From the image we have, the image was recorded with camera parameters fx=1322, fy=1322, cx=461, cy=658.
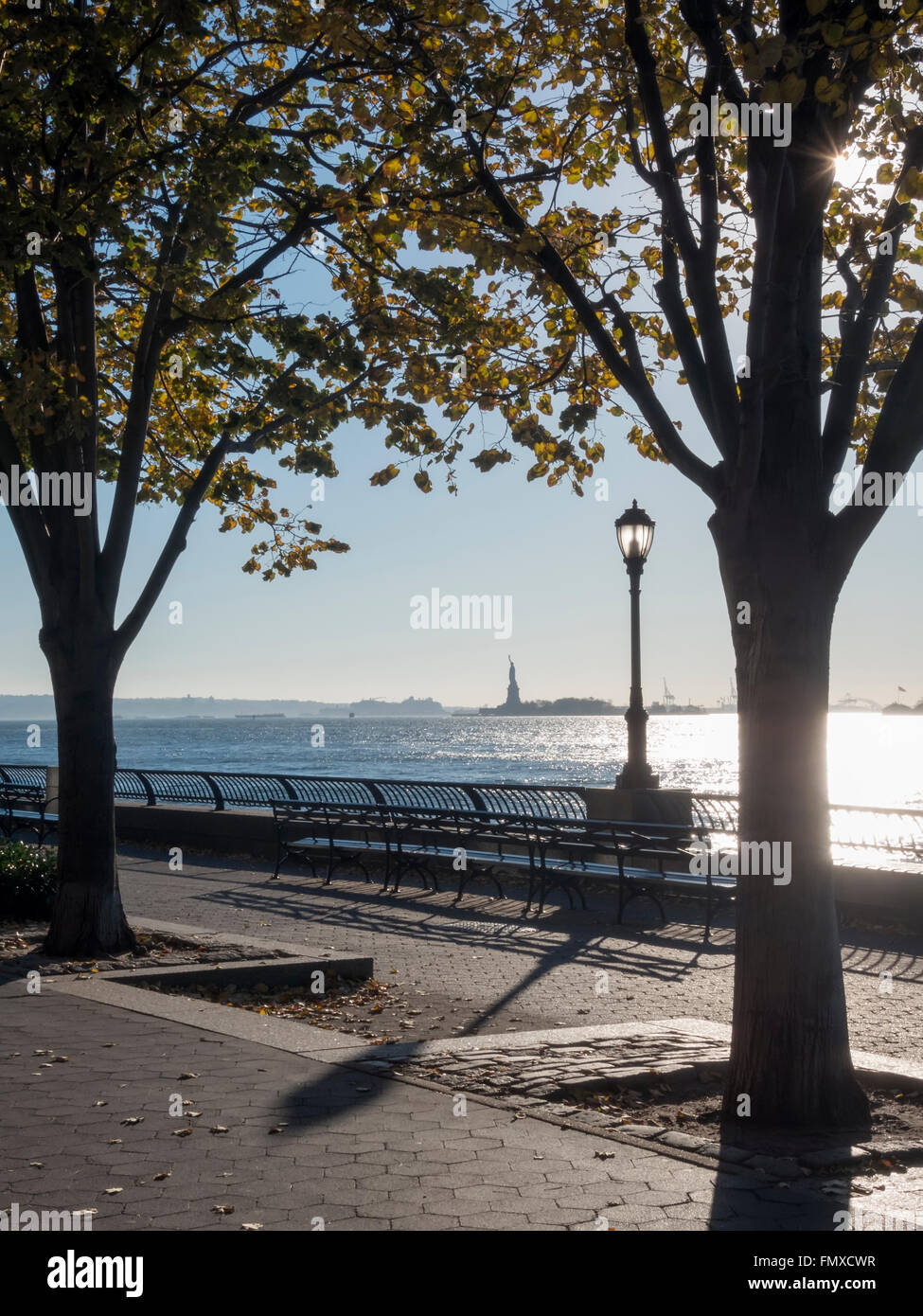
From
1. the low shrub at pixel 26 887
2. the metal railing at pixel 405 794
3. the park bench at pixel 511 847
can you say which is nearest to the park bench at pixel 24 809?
the metal railing at pixel 405 794

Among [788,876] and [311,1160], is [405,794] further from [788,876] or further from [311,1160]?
[311,1160]

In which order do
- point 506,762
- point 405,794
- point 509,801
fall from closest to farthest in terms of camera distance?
point 509,801 → point 405,794 → point 506,762

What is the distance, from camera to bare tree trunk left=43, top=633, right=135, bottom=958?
10.1 m

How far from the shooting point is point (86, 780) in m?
10.3

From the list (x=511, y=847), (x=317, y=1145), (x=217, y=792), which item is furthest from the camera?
(x=217, y=792)

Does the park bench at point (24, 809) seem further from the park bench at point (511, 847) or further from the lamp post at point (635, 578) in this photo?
the lamp post at point (635, 578)

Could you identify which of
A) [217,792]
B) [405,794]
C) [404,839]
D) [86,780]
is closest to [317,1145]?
[86,780]

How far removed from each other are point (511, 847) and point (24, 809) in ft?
36.2

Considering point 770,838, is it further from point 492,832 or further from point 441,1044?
point 492,832

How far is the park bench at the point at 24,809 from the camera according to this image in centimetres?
2133

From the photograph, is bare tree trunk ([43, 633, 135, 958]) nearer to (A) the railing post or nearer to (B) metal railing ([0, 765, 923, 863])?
(B) metal railing ([0, 765, 923, 863])

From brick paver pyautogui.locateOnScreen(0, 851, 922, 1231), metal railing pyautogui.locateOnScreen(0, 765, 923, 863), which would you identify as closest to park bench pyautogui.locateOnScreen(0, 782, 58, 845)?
metal railing pyautogui.locateOnScreen(0, 765, 923, 863)

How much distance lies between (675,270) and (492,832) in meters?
9.53

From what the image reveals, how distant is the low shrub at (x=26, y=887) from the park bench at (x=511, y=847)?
481cm
